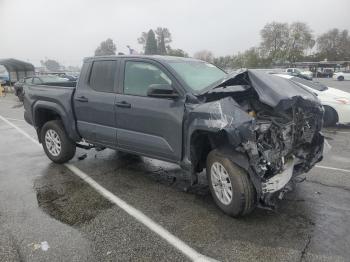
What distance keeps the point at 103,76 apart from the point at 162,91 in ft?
5.10

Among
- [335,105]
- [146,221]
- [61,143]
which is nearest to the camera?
[146,221]


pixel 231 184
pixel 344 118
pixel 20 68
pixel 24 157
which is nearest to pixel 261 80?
pixel 231 184

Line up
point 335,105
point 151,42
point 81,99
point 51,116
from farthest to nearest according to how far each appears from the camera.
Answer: point 151,42, point 335,105, point 51,116, point 81,99

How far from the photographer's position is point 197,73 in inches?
190

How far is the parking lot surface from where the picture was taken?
3.30 meters

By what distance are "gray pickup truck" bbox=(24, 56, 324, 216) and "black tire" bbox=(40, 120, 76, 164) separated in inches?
19.5

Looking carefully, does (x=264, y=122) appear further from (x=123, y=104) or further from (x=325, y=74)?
(x=325, y=74)

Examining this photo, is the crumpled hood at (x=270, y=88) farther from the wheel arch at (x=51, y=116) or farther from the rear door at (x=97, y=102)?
the wheel arch at (x=51, y=116)

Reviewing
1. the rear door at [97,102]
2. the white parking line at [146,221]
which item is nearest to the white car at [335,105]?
the rear door at [97,102]

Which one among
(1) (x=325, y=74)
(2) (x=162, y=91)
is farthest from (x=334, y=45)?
(2) (x=162, y=91)

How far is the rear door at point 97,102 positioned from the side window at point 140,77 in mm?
259

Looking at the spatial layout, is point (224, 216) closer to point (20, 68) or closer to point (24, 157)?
point (24, 157)

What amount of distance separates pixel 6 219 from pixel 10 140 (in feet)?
16.9

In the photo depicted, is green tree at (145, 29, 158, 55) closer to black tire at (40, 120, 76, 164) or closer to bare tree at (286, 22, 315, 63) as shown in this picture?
bare tree at (286, 22, 315, 63)
